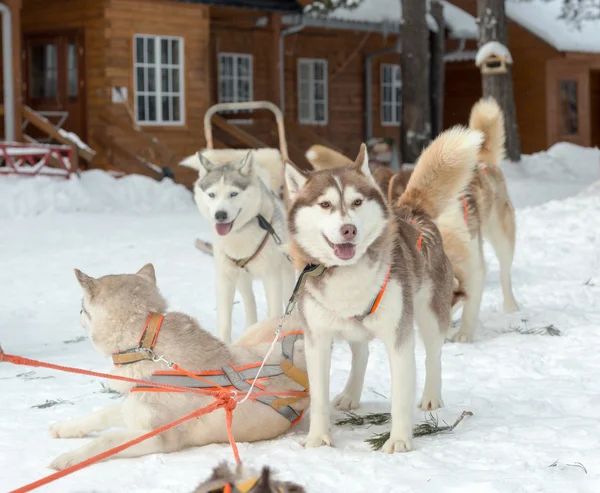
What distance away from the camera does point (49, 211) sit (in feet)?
41.2

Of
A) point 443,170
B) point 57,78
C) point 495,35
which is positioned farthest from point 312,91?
point 443,170

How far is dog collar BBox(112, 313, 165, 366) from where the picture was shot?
3.82 meters

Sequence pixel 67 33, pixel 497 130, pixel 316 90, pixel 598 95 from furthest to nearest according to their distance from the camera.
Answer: pixel 598 95 → pixel 316 90 → pixel 67 33 → pixel 497 130

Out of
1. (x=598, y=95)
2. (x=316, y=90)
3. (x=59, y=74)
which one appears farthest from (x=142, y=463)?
(x=598, y=95)

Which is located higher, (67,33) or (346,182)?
(67,33)

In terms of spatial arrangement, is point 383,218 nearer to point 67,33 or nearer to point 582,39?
point 67,33

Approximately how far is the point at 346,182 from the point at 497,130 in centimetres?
365

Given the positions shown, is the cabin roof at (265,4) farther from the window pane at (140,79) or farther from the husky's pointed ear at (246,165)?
the husky's pointed ear at (246,165)

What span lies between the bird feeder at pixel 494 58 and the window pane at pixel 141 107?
6292 mm

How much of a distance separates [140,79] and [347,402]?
1361 centimetres

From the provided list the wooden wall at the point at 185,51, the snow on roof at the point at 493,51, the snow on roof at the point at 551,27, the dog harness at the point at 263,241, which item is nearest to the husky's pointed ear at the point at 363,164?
the dog harness at the point at 263,241

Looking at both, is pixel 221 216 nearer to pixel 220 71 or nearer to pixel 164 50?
pixel 164 50

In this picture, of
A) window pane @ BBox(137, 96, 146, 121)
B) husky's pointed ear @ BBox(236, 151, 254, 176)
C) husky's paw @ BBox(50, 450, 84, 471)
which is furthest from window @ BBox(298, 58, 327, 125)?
husky's paw @ BBox(50, 450, 84, 471)

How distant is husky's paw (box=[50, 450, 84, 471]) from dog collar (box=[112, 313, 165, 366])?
0.44 metres
